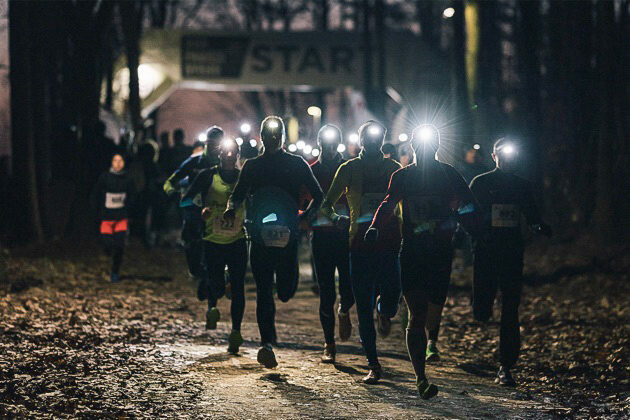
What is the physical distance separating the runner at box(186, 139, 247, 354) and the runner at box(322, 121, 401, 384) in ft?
4.19

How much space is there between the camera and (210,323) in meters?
10.8

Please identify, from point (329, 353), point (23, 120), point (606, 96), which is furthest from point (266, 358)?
point (23, 120)

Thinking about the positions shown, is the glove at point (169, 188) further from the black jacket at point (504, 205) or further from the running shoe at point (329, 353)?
the black jacket at point (504, 205)

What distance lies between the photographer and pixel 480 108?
19703 mm

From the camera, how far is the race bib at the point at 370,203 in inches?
351

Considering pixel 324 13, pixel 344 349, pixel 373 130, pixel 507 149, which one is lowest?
pixel 344 349

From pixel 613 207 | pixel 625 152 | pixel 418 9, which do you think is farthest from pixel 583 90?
pixel 418 9

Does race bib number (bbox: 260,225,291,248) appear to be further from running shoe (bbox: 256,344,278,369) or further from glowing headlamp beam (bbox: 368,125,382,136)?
glowing headlamp beam (bbox: 368,125,382,136)

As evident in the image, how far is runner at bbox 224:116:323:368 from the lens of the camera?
880 centimetres

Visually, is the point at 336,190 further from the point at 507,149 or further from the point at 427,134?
the point at 507,149

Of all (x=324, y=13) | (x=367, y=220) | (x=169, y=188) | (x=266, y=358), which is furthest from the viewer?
(x=324, y=13)

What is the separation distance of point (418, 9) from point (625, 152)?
3122 centimetres

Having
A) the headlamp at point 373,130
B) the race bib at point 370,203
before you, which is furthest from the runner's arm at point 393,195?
the headlamp at point 373,130

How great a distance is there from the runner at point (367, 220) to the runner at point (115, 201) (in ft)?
22.7
